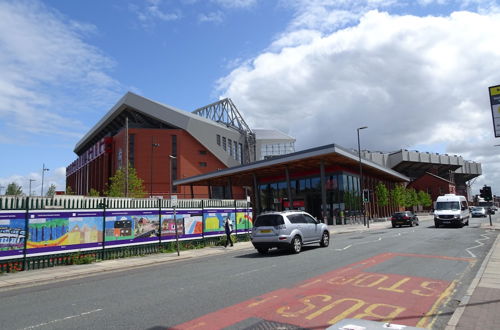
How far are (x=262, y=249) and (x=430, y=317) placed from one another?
35.3 feet

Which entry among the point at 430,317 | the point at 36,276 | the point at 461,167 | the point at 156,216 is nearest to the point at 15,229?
the point at 36,276

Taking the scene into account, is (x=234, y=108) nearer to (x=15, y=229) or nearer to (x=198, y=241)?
(x=198, y=241)

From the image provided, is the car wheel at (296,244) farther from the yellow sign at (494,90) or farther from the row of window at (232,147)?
the row of window at (232,147)

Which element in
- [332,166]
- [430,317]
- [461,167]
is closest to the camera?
[430,317]

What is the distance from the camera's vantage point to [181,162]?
242 feet

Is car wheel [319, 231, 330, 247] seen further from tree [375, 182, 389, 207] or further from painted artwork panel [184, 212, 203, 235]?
tree [375, 182, 389, 207]

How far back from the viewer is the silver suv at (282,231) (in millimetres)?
15766

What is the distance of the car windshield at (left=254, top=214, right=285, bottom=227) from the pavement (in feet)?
11.0

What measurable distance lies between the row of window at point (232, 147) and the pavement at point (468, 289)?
61177 mm

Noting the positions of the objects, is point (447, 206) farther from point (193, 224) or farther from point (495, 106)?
point (495, 106)

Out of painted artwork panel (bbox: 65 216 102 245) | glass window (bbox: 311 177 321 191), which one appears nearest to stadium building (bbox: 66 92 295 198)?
glass window (bbox: 311 177 321 191)

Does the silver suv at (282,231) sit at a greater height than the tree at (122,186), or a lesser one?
lesser

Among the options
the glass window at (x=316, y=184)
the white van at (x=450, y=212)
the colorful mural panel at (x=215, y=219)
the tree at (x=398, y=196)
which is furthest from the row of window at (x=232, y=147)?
the colorful mural panel at (x=215, y=219)

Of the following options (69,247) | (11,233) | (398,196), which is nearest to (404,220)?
(398,196)
